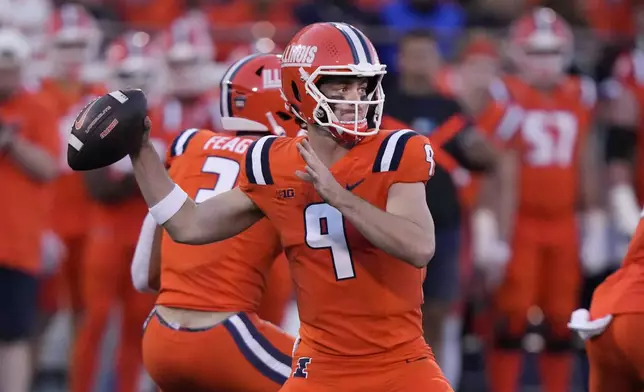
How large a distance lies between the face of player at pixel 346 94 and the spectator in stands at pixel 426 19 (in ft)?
15.6

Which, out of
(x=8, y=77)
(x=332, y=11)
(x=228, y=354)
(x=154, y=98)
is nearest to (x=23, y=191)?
(x=8, y=77)

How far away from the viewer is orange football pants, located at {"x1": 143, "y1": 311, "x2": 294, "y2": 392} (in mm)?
4602

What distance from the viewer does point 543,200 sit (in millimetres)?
7625

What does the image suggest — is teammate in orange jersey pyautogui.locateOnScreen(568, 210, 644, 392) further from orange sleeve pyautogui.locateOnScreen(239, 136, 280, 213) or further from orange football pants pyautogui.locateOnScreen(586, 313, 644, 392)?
orange sleeve pyautogui.locateOnScreen(239, 136, 280, 213)

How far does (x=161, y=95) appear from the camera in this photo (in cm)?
809

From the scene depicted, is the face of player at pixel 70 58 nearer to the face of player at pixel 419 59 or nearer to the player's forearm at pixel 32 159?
the player's forearm at pixel 32 159

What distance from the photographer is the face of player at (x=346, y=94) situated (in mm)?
3752

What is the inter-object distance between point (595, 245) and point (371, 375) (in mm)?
4620

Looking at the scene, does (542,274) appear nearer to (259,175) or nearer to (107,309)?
(107,309)

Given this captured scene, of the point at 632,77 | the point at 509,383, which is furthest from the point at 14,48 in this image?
the point at 632,77

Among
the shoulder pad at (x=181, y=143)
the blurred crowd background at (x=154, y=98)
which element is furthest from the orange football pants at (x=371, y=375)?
the blurred crowd background at (x=154, y=98)

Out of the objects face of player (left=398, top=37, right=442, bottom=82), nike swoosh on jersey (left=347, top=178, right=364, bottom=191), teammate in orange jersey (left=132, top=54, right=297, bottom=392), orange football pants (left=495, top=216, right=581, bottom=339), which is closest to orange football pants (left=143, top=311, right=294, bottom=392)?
teammate in orange jersey (left=132, top=54, right=297, bottom=392)

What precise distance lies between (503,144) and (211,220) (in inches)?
158

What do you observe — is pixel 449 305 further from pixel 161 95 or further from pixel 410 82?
pixel 161 95
